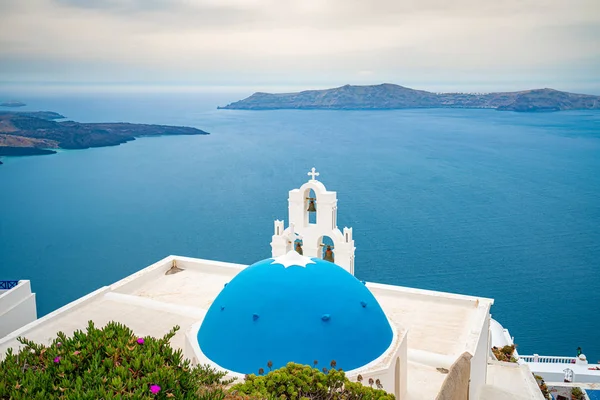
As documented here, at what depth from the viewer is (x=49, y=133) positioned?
60.0m

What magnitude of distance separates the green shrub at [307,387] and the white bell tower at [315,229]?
280 inches

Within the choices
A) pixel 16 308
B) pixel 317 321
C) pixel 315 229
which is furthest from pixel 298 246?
pixel 16 308

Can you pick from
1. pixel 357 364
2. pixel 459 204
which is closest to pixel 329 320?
pixel 357 364

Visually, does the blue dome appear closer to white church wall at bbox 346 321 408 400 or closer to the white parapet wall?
white church wall at bbox 346 321 408 400

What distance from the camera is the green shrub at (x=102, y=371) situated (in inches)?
222

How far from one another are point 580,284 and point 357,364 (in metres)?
37.0

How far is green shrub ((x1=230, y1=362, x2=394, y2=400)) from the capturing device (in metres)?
7.30

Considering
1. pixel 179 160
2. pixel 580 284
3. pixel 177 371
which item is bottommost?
pixel 580 284

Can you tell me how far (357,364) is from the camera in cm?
952

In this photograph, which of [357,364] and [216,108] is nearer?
[357,364]

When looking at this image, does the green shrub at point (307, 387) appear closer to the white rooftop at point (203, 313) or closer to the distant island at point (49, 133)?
the white rooftop at point (203, 313)

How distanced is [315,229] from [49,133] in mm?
53054

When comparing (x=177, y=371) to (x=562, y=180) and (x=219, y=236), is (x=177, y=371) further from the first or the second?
(x=562, y=180)

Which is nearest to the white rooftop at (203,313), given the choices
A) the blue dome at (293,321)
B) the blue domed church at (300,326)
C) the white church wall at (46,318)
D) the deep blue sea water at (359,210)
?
the white church wall at (46,318)
